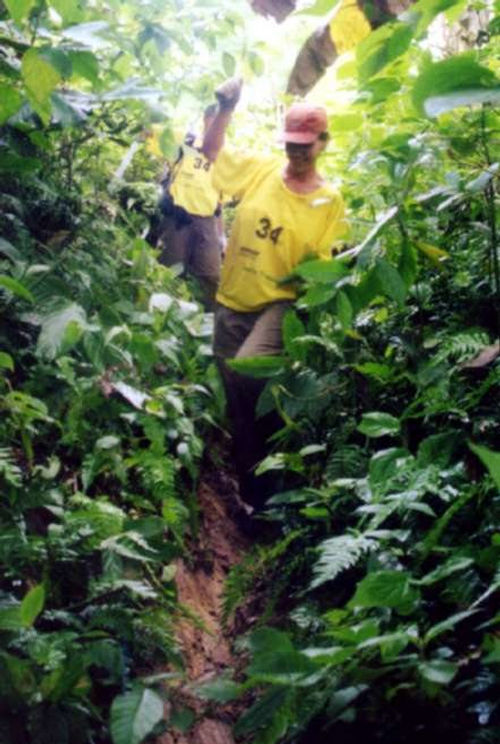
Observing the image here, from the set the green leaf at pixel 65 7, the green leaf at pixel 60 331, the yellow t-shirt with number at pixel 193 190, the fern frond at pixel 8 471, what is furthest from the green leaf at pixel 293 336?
the yellow t-shirt with number at pixel 193 190

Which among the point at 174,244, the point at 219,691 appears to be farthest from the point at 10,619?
the point at 174,244

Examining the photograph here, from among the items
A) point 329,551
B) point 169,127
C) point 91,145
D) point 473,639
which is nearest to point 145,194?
point 91,145

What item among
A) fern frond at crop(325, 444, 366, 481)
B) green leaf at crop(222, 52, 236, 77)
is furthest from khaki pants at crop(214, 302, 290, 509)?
green leaf at crop(222, 52, 236, 77)

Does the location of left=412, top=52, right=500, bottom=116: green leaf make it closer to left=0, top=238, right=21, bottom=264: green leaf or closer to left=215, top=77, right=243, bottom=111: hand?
left=0, top=238, right=21, bottom=264: green leaf

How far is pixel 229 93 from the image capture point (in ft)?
17.3

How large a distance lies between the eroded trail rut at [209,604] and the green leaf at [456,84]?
6.30 ft

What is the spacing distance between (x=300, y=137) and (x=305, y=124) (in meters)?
0.08

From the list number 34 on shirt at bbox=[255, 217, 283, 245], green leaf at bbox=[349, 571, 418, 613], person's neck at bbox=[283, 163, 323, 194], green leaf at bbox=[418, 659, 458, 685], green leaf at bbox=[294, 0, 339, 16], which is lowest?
green leaf at bbox=[418, 659, 458, 685]

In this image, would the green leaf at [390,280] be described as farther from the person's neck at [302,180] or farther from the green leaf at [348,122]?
the person's neck at [302,180]

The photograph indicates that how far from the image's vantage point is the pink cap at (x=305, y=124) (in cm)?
446

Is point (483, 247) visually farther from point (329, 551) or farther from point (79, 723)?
point (79, 723)

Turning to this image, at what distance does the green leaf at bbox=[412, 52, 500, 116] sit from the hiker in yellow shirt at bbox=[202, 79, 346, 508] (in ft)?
10.1

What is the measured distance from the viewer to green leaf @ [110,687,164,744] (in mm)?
2061

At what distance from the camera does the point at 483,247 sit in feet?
11.4
